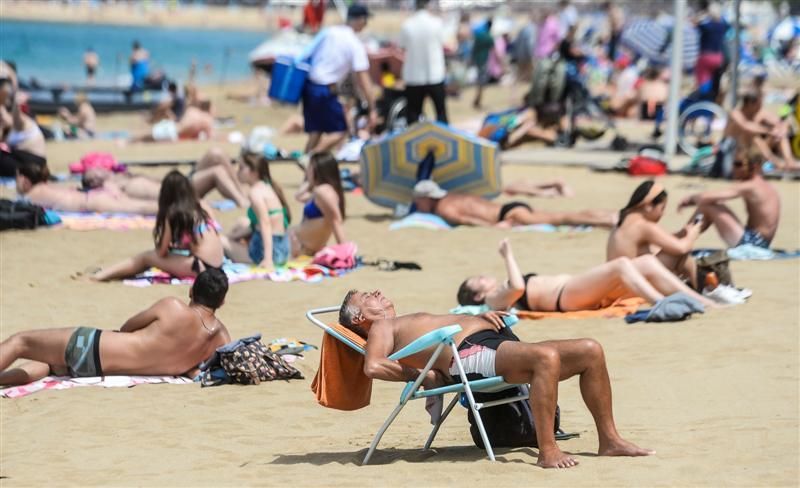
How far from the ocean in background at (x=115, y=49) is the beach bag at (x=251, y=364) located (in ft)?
76.4

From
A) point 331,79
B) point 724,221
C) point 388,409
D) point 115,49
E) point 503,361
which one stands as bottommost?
point 115,49

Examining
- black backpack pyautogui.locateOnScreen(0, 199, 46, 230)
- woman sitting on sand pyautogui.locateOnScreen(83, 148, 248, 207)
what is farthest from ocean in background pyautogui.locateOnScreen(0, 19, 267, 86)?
black backpack pyautogui.locateOnScreen(0, 199, 46, 230)

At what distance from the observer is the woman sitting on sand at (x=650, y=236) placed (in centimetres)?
790

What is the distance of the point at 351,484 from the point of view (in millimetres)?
4605

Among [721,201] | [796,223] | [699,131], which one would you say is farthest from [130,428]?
[699,131]

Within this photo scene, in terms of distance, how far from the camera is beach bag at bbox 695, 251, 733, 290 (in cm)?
802

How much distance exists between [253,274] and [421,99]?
5372mm

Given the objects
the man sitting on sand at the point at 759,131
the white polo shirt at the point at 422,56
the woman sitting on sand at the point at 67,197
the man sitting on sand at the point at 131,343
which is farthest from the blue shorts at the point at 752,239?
the white polo shirt at the point at 422,56

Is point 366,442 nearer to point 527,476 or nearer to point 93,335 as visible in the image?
point 527,476

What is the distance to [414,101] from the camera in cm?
1405

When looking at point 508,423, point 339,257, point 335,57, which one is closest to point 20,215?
point 339,257

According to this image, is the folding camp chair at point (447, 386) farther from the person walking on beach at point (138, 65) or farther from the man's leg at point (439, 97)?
the person walking on beach at point (138, 65)

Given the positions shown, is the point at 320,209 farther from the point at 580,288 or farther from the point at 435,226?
the point at 580,288

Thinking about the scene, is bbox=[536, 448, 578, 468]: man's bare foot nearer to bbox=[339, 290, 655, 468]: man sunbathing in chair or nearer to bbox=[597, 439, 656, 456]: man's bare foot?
bbox=[339, 290, 655, 468]: man sunbathing in chair
